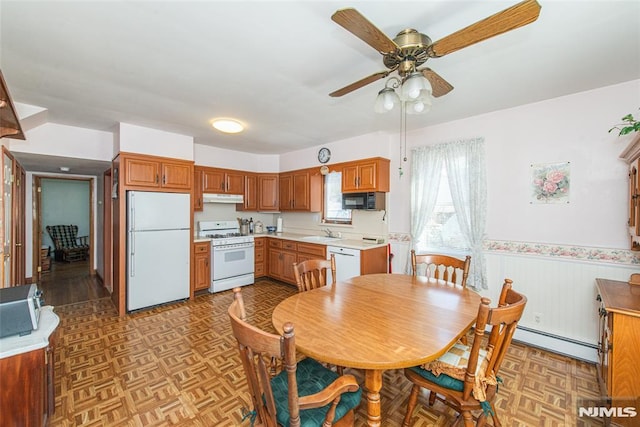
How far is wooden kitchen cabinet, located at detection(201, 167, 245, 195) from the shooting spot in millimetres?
4664

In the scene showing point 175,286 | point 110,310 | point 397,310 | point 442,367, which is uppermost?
point 397,310

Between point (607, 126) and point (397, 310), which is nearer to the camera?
point (397, 310)

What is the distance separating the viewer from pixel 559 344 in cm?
265

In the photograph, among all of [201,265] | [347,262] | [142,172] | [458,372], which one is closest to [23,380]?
[458,372]

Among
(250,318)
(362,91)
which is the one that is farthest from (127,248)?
(362,91)

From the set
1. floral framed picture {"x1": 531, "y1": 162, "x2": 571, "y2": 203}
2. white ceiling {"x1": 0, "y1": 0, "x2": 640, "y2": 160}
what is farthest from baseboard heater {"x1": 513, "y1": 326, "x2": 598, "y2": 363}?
white ceiling {"x1": 0, "y1": 0, "x2": 640, "y2": 160}

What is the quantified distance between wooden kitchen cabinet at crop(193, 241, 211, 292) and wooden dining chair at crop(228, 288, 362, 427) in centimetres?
323

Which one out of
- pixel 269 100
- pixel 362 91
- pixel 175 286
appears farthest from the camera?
pixel 175 286

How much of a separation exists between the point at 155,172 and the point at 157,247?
104 cm

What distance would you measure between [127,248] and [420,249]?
3.91 meters

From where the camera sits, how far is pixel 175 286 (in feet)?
12.8

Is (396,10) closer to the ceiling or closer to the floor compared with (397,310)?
closer to the ceiling

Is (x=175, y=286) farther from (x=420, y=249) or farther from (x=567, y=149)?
(x=567, y=149)

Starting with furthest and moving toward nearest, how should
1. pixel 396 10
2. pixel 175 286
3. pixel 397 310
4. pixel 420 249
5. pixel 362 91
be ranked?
pixel 175 286
pixel 420 249
pixel 362 91
pixel 397 310
pixel 396 10
